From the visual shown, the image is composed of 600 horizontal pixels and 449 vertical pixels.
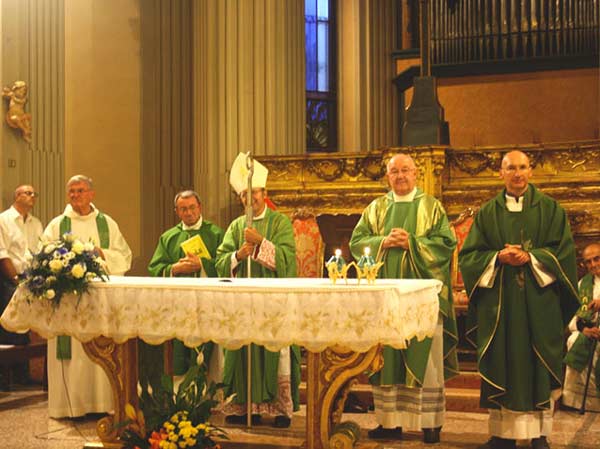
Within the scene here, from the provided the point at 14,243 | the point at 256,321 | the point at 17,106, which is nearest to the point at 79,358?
the point at 14,243

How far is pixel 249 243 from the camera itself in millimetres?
6324

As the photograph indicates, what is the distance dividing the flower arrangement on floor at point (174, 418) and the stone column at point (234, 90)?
3715 millimetres

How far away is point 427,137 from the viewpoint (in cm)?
847

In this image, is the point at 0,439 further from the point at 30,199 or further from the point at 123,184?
the point at 123,184

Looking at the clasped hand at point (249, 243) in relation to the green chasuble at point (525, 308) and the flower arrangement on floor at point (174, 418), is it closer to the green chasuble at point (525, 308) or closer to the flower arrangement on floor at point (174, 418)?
the flower arrangement on floor at point (174, 418)

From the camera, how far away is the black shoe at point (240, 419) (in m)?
6.59

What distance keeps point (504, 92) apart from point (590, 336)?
5188 mm

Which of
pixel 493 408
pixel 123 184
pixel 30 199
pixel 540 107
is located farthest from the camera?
pixel 540 107

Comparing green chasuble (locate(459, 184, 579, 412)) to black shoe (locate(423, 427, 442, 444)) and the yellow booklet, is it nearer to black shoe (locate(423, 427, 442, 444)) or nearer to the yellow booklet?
black shoe (locate(423, 427, 442, 444))

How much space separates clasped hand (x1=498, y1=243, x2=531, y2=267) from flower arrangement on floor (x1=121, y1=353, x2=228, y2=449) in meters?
1.76

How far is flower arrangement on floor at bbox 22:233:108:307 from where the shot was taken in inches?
209

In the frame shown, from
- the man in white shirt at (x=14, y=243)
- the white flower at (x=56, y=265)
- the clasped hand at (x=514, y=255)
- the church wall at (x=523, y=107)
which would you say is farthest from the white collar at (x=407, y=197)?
the church wall at (x=523, y=107)

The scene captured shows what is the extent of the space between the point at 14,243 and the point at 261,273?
245 cm

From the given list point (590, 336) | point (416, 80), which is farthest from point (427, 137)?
point (590, 336)
